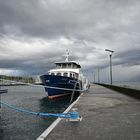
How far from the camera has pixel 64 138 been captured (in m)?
7.06

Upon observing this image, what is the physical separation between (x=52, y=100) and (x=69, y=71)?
17.9 ft

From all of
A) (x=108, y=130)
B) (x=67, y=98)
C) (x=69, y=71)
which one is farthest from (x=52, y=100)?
(x=108, y=130)

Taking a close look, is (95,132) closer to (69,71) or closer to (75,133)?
(75,133)

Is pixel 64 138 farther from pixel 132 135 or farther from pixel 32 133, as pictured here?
pixel 32 133

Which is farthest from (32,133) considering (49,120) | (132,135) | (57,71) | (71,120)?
(57,71)

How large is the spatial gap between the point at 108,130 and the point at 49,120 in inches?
337

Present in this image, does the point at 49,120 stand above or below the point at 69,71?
below

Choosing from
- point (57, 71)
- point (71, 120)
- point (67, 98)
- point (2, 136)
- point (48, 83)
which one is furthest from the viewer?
Result: point (57, 71)

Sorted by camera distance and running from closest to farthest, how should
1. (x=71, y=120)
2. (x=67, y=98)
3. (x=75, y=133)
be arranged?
(x=75, y=133) < (x=71, y=120) < (x=67, y=98)

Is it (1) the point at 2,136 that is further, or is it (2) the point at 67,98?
(2) the point at 67,98

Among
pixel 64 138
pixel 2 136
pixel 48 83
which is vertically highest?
pixel 48 83

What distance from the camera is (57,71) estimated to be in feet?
114

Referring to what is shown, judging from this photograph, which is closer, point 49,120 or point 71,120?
point 71,120

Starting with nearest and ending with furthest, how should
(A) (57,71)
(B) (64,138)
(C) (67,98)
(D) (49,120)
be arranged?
(B) (64,138), (D) (49,120), (C) (67,98), (A) (57,71)
